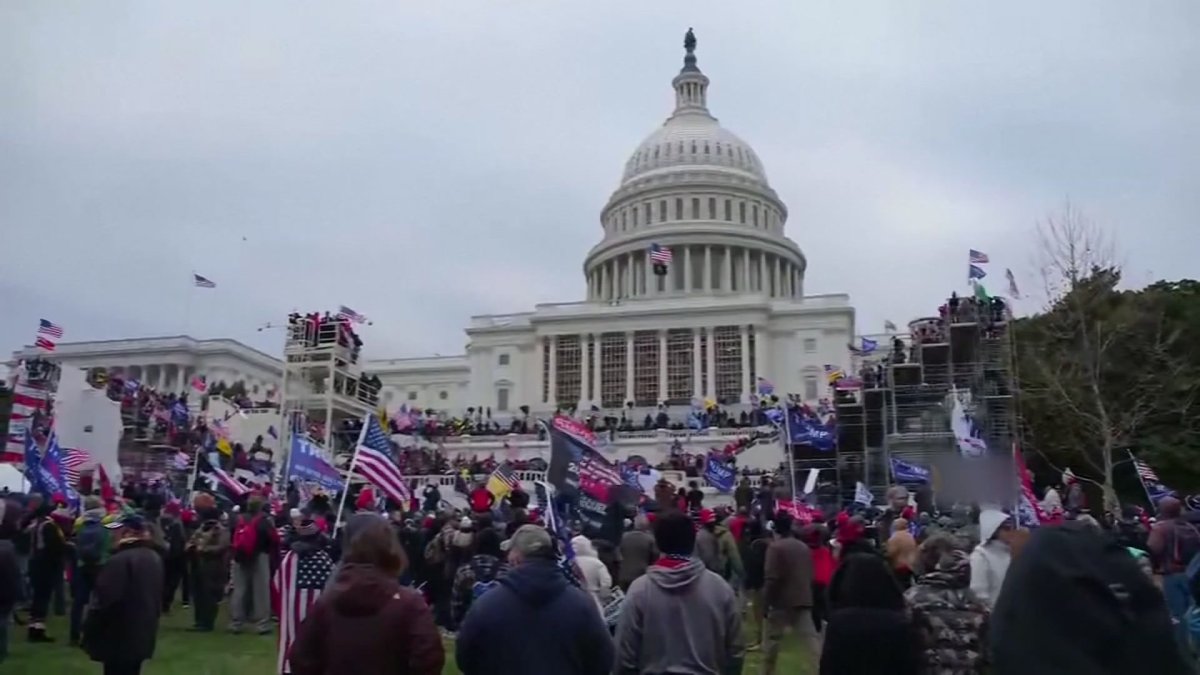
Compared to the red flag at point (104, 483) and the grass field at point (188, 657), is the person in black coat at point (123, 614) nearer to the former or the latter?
the grass field at point (188, 657)

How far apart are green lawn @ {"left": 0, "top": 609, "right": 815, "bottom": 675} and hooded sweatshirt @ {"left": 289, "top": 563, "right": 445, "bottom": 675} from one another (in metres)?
5.72

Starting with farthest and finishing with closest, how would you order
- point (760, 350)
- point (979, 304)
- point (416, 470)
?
point (760, 350), point (416, 470), point (979, 304)

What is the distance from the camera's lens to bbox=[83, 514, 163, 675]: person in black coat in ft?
23.2

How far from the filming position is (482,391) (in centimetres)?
7438

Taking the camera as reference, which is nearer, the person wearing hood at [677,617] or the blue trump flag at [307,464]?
the person wearing hood at [677,617]

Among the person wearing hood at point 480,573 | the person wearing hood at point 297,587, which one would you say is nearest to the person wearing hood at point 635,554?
the person wearing hood at point 480,573

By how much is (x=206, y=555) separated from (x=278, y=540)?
33.2 inches

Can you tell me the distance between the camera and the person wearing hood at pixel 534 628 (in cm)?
473

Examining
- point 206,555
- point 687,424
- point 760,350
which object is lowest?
point 206,555

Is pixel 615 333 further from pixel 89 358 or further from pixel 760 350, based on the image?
pixel 89 358

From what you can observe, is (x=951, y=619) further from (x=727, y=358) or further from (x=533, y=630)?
(x=727, y=358)

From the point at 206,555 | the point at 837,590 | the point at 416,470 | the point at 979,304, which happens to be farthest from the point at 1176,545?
the point at 416,470

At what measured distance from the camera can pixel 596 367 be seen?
71.3m

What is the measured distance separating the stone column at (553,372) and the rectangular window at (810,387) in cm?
1623
